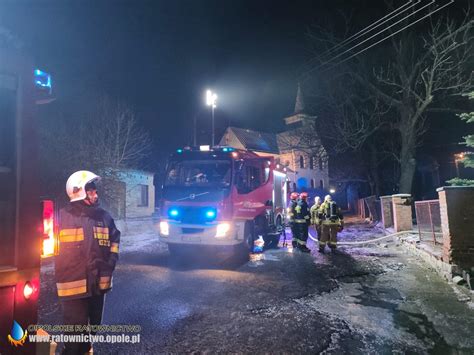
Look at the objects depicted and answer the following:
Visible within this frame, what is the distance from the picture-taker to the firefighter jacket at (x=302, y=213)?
10.1 m

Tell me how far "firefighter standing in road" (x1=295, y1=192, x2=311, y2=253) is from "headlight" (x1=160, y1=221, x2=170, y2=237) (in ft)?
13.3

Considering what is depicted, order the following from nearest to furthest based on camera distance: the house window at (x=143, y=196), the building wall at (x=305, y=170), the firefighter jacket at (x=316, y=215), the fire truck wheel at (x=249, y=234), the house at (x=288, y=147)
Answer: the fire truck wheel at (x=249, y=234), the firefighter jacket at (x=316, y=215), the house window at (x=143, y=196), the house at (x=288, y=147), the building wall at (x=305, y=170)

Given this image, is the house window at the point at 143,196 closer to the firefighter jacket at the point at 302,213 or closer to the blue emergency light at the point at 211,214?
the firefighter jacket at the point at 302,213

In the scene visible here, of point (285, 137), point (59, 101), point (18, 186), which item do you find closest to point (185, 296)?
point (18, 186)

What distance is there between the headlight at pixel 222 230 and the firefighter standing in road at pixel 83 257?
5.08 m

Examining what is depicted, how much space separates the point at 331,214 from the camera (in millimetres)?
9953

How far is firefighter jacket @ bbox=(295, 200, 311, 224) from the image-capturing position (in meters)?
10.1

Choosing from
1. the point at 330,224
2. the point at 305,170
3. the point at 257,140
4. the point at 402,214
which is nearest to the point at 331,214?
the point at 330,224

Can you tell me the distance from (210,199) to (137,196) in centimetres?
1419

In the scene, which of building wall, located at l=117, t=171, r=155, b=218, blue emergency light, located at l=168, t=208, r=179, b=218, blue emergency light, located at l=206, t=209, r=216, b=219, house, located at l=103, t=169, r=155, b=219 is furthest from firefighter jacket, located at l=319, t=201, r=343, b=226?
building wall, located at l=117, t=171, r=155, b=218

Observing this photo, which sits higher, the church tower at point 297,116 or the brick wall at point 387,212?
the church tower at point 297,116

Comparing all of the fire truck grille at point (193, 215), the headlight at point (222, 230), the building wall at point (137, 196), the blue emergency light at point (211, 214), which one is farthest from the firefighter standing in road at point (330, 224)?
the building wall at point (137, 196)

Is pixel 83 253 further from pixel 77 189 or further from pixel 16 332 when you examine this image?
pixel 16 332

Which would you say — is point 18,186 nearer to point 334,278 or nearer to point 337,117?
point 334,278
